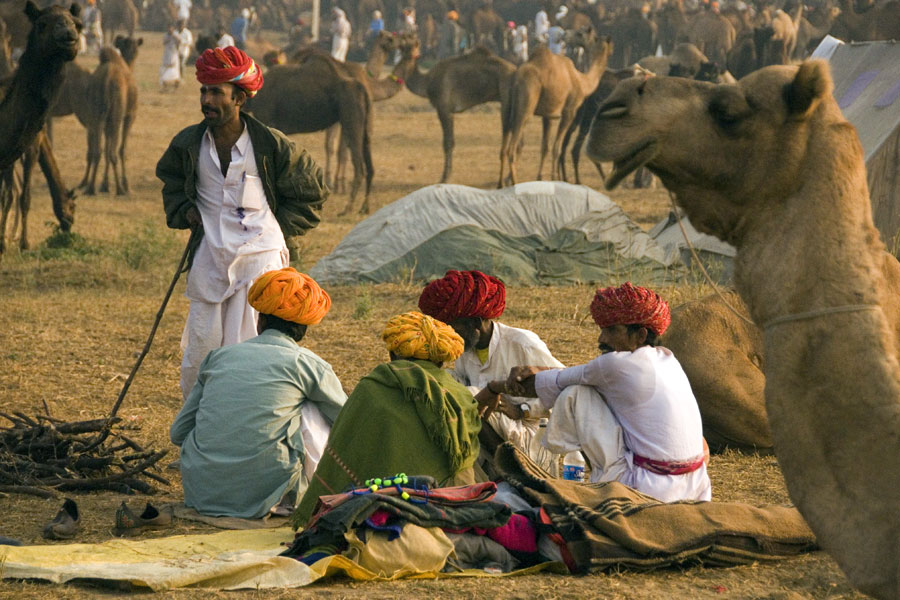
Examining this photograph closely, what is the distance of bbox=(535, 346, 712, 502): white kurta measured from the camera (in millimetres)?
4781

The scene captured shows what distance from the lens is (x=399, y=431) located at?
4586mm

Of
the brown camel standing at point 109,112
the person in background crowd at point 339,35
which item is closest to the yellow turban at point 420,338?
the brown camel standing at point 109,112

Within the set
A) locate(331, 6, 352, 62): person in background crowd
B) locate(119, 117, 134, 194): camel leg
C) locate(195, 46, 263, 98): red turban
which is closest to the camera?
locate(195, 46, 263, 98): red turban

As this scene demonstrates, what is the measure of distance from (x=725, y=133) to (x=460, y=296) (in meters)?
2.70

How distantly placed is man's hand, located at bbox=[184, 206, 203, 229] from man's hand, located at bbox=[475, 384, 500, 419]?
67.7 inches

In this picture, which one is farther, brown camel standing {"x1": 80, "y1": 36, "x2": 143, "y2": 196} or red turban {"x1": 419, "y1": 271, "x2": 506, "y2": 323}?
brown camel standing {"x1": 80, "y1": 36, "x2": 143, "y2": 196}

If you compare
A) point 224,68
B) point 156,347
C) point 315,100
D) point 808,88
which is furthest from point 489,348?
point 315,100

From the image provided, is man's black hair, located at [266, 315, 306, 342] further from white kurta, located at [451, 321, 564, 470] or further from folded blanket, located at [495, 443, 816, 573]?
folded blanket, located at [495, 443, 816, 573]

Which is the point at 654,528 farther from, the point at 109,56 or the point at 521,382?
the point at 109,56

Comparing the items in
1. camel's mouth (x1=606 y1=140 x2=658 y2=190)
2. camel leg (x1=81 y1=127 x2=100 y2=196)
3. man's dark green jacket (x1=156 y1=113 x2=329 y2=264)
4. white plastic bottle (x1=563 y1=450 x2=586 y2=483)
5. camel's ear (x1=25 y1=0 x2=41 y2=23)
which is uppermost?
camel's mouth (x1=606 y1=140 x2=658 y2=190)

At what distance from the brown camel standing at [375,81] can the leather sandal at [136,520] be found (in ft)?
45.2

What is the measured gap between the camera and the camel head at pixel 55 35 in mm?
9703

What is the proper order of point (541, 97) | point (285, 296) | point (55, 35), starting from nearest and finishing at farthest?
point (285, 296) < point (55, 35) < point (541, 97)

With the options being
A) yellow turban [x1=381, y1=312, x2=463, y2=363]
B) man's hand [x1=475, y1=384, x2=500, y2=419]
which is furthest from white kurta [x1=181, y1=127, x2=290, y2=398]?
man's hand [x1=475, y1=384, x2=500, y2=419]
